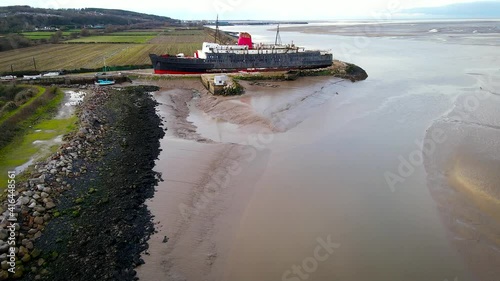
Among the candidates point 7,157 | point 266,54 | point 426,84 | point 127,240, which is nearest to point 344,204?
point 127,240

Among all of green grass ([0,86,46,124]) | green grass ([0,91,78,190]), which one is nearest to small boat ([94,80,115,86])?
green grass ([0,86,46,124])

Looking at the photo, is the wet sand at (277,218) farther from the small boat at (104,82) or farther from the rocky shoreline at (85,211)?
the small boat at (104,82)

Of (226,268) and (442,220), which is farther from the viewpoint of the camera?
(442,220)

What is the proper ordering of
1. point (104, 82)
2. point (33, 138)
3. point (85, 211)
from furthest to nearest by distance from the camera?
1. point (104, 82)
2. point (33, 138)
3. point (85, 211)

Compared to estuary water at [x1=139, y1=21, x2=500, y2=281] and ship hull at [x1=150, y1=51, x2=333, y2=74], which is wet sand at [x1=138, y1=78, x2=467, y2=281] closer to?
estuary water at [x1=139, y1=21, x2=500, y2=281]

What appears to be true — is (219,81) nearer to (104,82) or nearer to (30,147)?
(104,82)

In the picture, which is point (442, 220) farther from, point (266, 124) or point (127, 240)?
point (266, 124)

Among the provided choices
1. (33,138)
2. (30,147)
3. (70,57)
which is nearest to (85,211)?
(30,147)
